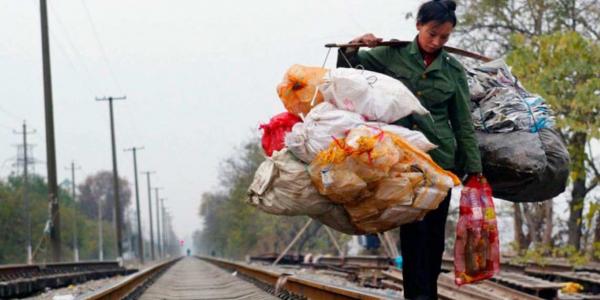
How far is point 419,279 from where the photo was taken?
438 centimetres

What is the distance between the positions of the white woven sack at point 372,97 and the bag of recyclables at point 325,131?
46mm

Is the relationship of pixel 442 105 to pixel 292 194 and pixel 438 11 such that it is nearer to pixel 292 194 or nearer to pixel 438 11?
pixel 438 11

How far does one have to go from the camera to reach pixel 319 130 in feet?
12.9

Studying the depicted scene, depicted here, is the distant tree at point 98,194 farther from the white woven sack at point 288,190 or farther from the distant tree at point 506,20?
the white woven sack at point 288,190

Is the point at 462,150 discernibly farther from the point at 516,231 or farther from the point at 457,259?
the point at 516,231

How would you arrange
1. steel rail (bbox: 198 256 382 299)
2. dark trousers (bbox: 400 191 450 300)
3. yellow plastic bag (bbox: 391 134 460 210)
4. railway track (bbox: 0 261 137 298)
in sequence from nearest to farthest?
1. yellow plastic bag (bbox: 391 134 460 210)
2. dark trousers (bbox: 400 191 450 300)
3. steel rail (bbox: 198 256 382 299)
4. railway track (bbox: 0 261 137 298)

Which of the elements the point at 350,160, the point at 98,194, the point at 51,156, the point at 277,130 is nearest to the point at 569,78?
the point at 277,130

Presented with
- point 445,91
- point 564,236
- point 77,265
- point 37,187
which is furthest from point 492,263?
point 37,187

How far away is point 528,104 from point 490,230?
2.54 ft

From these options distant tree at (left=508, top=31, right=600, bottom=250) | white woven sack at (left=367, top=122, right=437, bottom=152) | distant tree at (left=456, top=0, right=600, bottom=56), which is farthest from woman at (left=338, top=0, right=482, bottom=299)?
distant tree at (left=456, top=0, right=600, bottom=56)

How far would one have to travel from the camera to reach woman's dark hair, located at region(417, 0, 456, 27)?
4141 millimetres

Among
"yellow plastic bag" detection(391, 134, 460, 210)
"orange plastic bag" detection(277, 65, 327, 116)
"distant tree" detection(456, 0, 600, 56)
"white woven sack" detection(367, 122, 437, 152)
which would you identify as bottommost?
"yellow plastic bag" detection(391, 134, 460, 210)

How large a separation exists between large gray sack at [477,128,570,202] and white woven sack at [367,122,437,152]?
60cm

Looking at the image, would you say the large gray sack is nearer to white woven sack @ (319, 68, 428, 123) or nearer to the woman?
the woman
